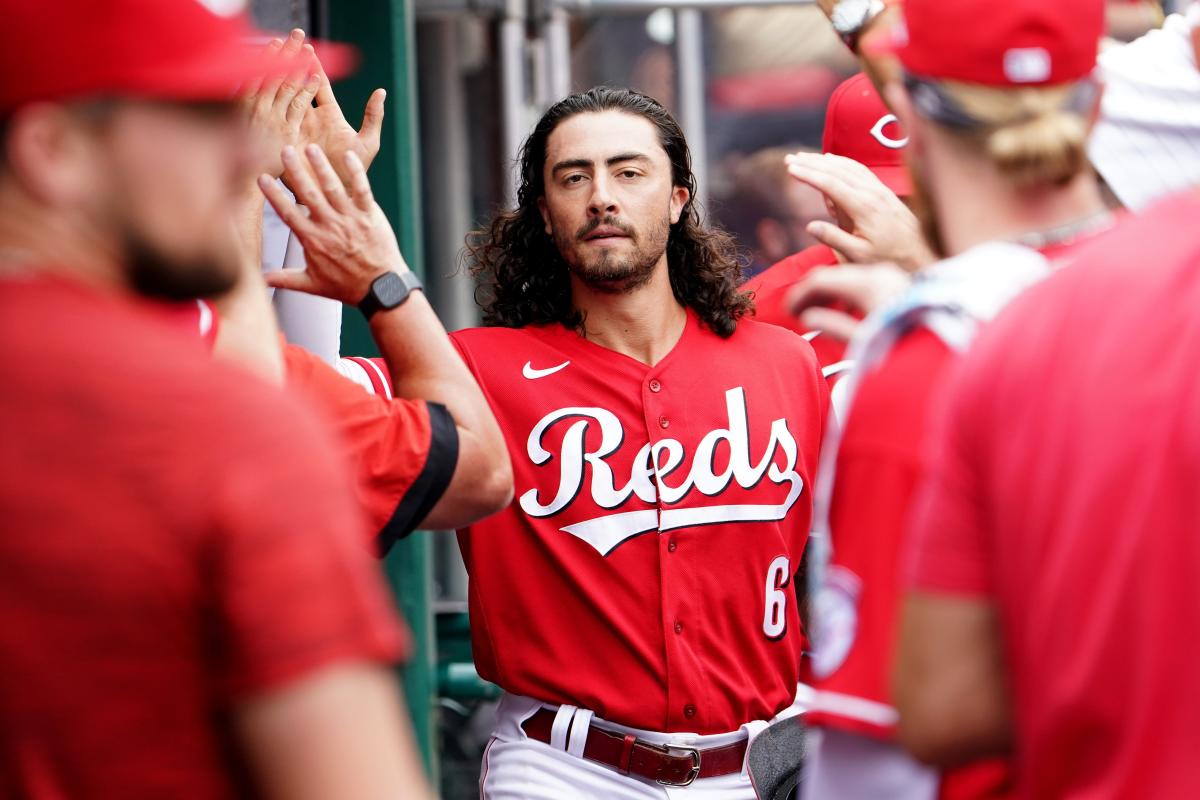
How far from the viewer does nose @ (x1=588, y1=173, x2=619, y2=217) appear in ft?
12.5

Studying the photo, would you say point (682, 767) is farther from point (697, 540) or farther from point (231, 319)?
point (231, 319)

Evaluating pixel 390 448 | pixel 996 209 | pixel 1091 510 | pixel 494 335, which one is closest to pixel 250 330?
pixel 390 448

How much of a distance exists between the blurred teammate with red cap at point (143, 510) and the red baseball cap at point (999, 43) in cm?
88

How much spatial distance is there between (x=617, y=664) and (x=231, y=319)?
137 centimetres

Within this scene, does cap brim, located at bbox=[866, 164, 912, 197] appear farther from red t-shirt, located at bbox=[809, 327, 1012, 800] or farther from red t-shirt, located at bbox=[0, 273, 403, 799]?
red t-shirt, located at bbox=[0, 273, 403, 799]

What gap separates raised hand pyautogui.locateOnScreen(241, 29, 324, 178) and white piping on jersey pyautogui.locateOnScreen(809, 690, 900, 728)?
139 cm

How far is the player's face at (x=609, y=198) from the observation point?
Answer: 3.78 metres

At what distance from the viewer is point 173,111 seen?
141 cm

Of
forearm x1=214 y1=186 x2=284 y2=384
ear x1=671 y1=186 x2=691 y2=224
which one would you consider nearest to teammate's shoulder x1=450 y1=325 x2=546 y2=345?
ear x1=671 y1=186 x2=691 y2=224

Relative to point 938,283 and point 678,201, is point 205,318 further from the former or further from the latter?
point 678,201

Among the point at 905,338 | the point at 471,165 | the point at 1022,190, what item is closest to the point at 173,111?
the point at 905,338

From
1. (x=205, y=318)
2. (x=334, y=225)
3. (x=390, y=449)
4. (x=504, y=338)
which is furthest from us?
(x=504, y=338)

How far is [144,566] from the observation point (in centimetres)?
129

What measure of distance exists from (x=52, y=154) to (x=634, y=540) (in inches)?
85.1
